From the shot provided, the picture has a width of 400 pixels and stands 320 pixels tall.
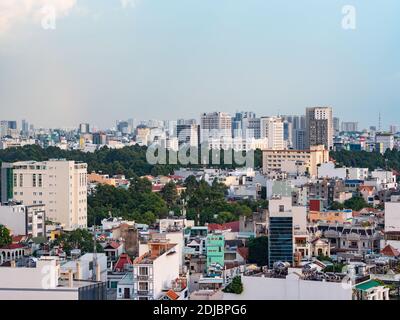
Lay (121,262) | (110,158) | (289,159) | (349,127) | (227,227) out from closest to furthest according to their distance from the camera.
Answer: (121,262), (227,227), (289,159), (110,158), (349,127)

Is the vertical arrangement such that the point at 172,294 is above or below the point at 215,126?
below

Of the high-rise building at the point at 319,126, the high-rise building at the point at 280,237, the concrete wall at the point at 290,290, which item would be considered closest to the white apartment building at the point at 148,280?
the concrete wall at the point at 290,290

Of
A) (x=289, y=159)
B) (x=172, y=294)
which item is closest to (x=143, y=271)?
(x=172, y=294)

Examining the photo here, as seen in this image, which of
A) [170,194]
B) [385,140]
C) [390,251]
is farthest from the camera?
[385,140]

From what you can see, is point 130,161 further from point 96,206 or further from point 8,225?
point 8,225

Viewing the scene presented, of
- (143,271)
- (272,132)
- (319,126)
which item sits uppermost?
(319,126)

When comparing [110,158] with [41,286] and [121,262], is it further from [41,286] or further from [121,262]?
[41,286]

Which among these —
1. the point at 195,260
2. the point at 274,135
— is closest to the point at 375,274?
the point at 195,260
